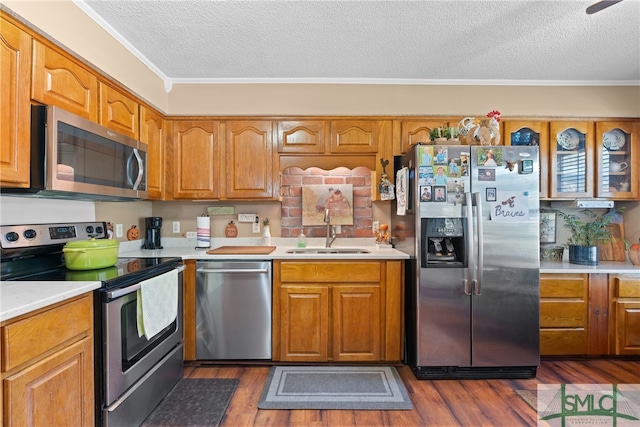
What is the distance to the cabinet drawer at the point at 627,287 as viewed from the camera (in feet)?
8.32

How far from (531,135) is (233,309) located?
292cm

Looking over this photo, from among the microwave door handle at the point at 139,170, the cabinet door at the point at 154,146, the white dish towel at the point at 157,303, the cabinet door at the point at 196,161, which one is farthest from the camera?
the cabinet door at the point at 196,161

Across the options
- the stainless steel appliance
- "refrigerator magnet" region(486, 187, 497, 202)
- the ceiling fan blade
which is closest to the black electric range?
the stainless steel appliance

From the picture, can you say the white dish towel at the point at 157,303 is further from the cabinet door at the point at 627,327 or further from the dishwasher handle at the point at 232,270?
the cabinet door at the point at 627,327

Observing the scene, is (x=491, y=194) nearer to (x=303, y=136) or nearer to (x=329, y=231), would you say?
(x=329, y=231)

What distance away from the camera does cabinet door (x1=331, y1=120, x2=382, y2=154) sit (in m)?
2.82

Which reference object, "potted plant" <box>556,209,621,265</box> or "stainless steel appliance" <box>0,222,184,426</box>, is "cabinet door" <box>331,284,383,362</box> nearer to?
"stainless steel appliance" <box>0,222,184,426</box>

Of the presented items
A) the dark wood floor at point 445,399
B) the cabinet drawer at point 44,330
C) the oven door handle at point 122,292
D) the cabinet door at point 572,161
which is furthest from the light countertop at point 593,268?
the cabinet drawer at point 44,330

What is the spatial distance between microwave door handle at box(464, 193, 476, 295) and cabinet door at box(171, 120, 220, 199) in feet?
6.65

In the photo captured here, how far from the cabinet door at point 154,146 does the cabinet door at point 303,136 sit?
3.30 ft

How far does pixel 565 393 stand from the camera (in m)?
2.15

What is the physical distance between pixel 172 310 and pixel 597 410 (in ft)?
8.93

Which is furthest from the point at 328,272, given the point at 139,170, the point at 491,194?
the point at 139,170

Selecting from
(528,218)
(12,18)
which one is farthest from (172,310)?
(528,218)
